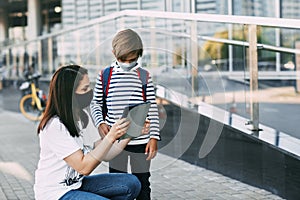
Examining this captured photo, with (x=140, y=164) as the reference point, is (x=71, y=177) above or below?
above

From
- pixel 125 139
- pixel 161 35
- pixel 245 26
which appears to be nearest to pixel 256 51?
pixel 245 26

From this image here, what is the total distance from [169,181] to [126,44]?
2451mm

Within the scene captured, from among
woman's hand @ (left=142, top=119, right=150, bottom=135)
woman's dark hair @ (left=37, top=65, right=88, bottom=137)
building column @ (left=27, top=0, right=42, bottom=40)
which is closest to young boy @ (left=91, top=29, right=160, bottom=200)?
woman's hand @ (left=142, top=119, right=150, bottom=135)

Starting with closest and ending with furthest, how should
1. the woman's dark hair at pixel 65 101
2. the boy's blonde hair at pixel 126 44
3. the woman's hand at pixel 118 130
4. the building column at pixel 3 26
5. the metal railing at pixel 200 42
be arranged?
the woman's hand at pixel 118 130 → the woman's dark hair at pixel 65 101 → the boy's blonde hair at pixel 126 44 → the metal railing at pixel 200 42 → the building column at pixel 3 26

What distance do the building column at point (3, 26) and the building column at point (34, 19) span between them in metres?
1.61

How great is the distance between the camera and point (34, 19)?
65.5ft

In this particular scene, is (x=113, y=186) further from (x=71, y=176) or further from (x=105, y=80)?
(x=105, y=80)

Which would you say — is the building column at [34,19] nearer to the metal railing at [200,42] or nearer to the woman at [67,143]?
the metal railing at [200,42]

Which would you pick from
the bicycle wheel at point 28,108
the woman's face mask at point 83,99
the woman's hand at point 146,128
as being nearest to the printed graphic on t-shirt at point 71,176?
the woman's face mask at point 83,99

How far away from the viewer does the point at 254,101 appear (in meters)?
5.95

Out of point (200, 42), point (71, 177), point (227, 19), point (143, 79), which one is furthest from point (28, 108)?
point (71, 177)

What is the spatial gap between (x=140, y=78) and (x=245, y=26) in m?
2.04

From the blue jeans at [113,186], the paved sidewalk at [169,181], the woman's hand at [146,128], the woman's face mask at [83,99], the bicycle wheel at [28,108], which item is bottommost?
the bicycle wheel at [28,108]

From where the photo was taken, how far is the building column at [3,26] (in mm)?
21703
